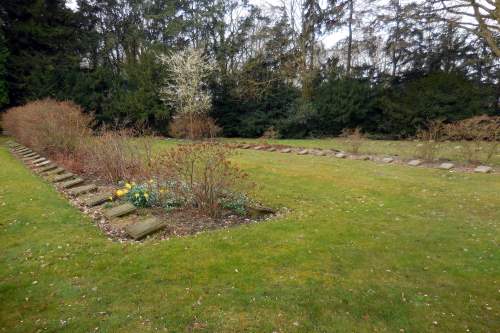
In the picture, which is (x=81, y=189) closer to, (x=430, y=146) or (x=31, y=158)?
(x=31, y=158)

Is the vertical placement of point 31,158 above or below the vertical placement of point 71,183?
above

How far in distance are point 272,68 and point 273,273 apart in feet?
60.4

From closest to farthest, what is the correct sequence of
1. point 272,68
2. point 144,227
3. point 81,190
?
1. point 144,227
2. point 81,190
3. point 272,68

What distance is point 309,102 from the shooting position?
18047 mm

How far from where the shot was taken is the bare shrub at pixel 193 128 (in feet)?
52.5

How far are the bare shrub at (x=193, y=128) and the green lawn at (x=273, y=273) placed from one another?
35.6ft

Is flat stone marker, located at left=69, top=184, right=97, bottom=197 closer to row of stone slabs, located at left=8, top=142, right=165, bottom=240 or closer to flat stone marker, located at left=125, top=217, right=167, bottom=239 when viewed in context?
row of stone slabs, located at left=8, top=142, right=165, bottom=240

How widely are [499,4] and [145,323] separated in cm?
1091

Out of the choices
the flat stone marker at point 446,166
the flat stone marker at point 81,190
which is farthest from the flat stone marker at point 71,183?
the flat stone marker at point 446,166

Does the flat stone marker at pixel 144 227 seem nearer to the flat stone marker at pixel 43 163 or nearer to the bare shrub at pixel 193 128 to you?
the flat stone marker at pixel 43 163


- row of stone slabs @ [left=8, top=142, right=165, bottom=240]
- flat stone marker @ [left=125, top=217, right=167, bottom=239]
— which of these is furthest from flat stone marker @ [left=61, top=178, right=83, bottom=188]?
flat stone marker @ [left=125, top=217, right=167, bottom=239]

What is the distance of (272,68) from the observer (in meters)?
19.9

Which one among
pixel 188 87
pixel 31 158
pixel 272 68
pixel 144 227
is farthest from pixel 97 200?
pixel 272 68

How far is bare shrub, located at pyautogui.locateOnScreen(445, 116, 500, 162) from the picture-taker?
8453mm
